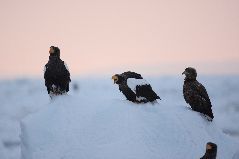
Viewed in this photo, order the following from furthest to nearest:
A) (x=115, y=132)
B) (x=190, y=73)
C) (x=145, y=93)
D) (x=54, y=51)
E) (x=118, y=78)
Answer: (x=54, y=51)
(x=190, y=73)
(x=118, y=78)
(x=145, y=93)
(x=115, y=132)

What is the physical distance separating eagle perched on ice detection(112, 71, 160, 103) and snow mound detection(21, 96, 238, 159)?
0.99 ft

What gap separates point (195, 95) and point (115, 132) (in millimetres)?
3275

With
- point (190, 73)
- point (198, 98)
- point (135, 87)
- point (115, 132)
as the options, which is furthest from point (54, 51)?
point (198, 98)

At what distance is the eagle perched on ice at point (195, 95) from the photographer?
14344 millimetres

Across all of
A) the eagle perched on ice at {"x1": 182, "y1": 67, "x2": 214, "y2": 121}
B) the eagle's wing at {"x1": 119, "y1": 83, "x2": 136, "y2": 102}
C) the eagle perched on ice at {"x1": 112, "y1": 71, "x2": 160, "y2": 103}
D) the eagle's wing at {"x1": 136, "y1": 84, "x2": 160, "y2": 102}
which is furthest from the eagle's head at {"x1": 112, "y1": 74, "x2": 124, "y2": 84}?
the eagle perched on ice at {"x1": 182, "y1": 67, "x2": 214, "y2": 121}

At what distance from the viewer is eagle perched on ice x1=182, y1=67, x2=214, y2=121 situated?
14344 mm

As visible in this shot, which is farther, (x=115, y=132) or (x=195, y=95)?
(x=195, y=95)

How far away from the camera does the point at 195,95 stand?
1434 cm

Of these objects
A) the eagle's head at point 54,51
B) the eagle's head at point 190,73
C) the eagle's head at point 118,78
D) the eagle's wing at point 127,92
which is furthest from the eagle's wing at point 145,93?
the eagle's head at point 54,51

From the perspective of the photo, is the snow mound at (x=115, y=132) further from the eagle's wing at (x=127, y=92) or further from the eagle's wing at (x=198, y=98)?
the eagle's wing at (x=127, y=92)

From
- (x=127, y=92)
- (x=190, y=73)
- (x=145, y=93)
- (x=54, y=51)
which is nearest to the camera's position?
(x=145, y=93)

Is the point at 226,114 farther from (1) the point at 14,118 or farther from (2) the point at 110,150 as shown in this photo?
(2) the point at 110,150

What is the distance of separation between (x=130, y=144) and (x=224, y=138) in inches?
150

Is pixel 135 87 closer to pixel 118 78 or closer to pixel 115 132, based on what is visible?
pixel 118 78
